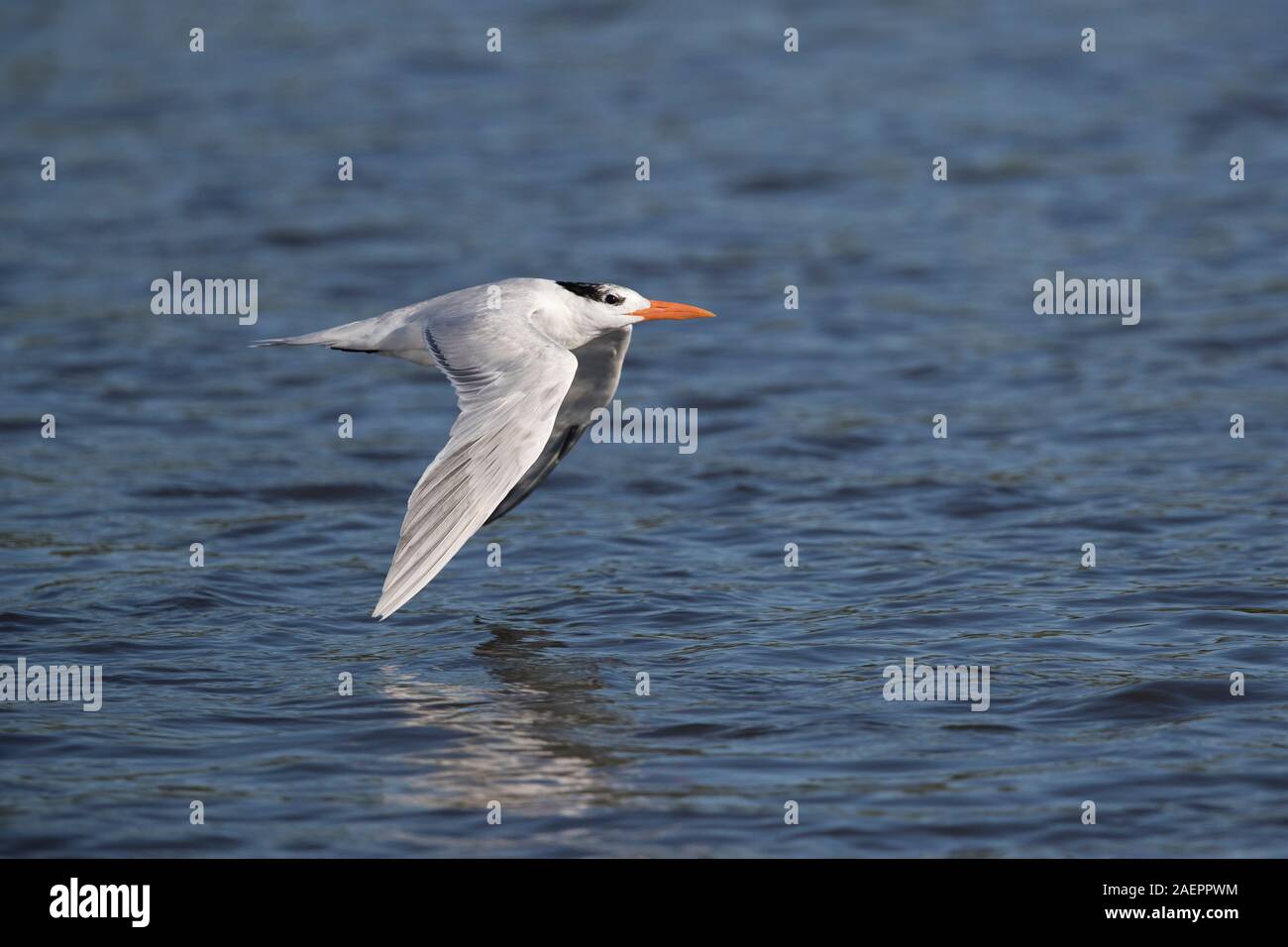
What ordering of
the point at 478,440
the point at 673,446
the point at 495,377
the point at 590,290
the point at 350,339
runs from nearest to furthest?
the point at 478,440 < the point at 495,377 < the point at 350,339 < the point at 590,290 < the point at 673,446

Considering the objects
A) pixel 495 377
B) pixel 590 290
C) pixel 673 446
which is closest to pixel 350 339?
pixel 590 290

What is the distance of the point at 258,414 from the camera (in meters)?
13.4

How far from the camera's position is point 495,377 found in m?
8.38

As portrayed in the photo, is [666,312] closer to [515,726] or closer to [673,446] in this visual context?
[515,726]

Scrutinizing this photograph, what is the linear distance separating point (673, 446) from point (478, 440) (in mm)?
4820

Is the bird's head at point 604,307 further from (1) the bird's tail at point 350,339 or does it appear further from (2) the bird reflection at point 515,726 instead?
(2) the bird reflection at point 515,726

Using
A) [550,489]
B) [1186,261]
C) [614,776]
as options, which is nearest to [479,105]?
[1186,261]

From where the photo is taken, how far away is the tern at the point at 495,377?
751 cm

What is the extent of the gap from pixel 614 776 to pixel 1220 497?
517 centimetres

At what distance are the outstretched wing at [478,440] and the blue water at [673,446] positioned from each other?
0.84 metres

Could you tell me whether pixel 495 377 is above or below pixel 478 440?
above

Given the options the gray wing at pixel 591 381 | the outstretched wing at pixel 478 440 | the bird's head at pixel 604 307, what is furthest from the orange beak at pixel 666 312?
the outstretched wing at pixel 478 440

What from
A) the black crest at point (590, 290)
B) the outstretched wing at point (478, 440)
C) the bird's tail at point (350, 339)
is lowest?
the outstretched wing at point (478, 440)
